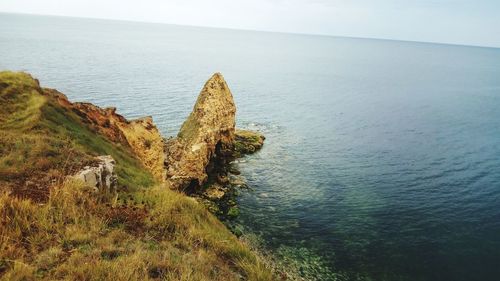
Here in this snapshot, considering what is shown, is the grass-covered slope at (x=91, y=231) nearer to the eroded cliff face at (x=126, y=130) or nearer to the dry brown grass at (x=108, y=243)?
the dry brown grass at (x=108, y=243)

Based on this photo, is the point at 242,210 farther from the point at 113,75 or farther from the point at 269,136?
the point at 113,75

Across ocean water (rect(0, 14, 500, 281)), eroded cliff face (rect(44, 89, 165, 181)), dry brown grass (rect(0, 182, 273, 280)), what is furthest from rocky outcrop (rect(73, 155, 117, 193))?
ocean water (rect(0, 14, 500, 281))

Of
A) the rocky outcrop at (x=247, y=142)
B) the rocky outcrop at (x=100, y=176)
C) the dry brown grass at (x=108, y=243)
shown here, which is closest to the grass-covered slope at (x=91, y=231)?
the dry brown grass at (x=108, y=243)

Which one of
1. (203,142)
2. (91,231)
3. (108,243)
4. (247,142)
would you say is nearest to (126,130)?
(203,142)

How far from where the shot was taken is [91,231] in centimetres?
978

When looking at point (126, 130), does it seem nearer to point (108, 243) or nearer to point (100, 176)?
point (100, 176)

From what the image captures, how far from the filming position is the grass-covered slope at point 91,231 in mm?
7914

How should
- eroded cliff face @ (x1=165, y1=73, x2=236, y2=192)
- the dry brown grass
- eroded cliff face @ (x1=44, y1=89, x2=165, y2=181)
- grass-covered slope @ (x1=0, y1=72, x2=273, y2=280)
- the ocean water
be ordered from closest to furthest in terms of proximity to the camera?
1. the dry brown grass
2. grass-covered slope @ (x1=0, y1=72, x2=273, y2=280)
3. eroded cliff face @ (x1=44, y1=89, x2=165, y2=181)
4. the ocean water
5. eroded cliff face @ (x1=165, y1=73, x2=236, y2=192)

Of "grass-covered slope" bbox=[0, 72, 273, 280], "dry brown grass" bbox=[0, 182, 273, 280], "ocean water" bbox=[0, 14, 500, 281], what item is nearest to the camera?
"dry brown grass" bbox=[0, 182, 273, 280]

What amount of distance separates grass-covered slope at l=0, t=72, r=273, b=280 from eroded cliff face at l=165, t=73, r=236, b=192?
67.5 feet

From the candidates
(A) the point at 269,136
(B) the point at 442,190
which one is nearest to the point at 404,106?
(A) the point at 269,136

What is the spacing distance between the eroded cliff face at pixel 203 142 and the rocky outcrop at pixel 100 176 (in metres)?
20.2

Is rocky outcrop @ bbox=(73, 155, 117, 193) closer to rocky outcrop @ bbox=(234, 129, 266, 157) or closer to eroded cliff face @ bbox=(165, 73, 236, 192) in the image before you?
eroded cliff face @ bbox=(165, 73, 236, 192)

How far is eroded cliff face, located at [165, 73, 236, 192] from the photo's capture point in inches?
1470
